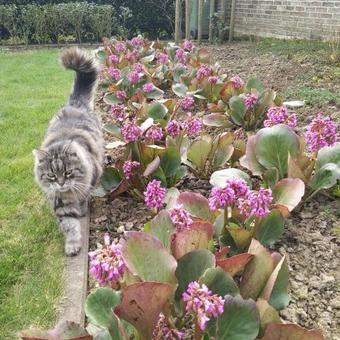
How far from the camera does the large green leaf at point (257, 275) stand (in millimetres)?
1909

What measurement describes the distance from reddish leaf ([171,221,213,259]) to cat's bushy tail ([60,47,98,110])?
307 centimetres

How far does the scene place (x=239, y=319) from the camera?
1.64 meters

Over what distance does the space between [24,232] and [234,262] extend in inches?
69.7

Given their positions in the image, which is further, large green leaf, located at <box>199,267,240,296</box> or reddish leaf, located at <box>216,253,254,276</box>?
reddish leaf, located at <box>216,253,254,276</box>

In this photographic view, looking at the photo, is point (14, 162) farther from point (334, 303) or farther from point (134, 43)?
point (134, 43)

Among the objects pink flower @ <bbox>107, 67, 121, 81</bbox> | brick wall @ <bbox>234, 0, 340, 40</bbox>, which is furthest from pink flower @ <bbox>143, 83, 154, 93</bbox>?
brick wall @ <bbox>234, 0, 340, 40</bbox>

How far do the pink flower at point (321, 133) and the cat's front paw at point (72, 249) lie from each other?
5.17 feet

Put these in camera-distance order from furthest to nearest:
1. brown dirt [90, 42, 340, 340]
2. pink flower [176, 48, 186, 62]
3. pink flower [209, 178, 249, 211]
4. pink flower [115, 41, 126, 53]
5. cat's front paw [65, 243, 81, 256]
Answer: pink flower [115, 41, 126, 53], pink flower [176, 48, 186, 62], cat's front paw [65, 243, 81, 256], brown dirt [90, 42, 340, 340], pink flower [209, 178, 249, 211]

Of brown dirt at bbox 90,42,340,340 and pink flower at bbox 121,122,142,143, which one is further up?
pink flower at bbox 121,122,142,143

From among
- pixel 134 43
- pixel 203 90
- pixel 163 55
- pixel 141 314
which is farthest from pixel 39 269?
pixel 134 43

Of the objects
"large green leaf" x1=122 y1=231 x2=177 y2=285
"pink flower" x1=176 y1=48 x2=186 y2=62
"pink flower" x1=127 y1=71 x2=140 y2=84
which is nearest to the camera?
"large green leaf" x1=122 y1=231 x2=177 y2=285

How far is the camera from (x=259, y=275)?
1913 millimetres

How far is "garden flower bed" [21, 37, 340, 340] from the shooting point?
1.62m

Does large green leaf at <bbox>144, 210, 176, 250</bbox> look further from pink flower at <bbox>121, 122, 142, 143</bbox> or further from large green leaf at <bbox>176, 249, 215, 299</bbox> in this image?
pink flower at <bbox>121, 122, 142, 143</bbox>
